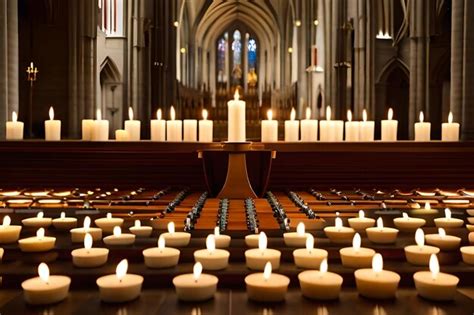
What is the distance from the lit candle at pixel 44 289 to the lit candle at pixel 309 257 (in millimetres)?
1161

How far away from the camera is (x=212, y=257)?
2.80 meters

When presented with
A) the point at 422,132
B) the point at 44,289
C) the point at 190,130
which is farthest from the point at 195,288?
the point at 422,132

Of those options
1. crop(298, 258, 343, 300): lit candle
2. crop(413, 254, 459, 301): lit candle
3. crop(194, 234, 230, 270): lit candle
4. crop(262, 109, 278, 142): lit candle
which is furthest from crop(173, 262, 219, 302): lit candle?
crop(262, 109, 278, 142): lit candle

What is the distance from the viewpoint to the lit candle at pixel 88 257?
283 cm

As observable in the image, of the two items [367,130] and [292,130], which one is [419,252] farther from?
[367,130]

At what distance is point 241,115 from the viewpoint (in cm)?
496

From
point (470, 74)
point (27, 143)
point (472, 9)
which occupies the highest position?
point (472, 9)

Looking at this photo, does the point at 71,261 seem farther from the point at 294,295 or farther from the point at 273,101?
the point at 273,101

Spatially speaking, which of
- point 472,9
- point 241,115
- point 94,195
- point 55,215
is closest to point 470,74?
point 472,9

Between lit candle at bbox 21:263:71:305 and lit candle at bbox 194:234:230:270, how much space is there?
2.22 feet

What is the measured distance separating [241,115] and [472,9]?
8.61m

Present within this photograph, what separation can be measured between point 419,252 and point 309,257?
59cm

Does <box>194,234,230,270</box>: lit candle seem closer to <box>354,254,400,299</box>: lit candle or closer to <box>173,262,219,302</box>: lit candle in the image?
<box>173,262,219,302</box>: lit candle

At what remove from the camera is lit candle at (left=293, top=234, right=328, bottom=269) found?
2.82 metres
